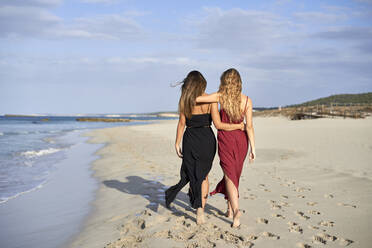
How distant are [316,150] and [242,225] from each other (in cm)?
733

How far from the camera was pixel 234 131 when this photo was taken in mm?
3871

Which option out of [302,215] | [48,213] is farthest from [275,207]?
[48,213]

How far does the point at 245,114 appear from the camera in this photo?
3.82 m

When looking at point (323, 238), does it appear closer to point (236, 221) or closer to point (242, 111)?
point (236, 221)

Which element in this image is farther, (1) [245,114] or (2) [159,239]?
(1) [245,114]

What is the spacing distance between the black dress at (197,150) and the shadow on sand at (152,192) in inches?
19.3

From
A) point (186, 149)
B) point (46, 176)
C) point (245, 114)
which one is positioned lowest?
point (46, 176)

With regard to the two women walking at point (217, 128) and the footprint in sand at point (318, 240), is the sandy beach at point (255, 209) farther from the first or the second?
the two women walking at point (217, 128)

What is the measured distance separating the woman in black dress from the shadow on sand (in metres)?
0.42

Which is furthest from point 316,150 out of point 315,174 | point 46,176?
point 46,176

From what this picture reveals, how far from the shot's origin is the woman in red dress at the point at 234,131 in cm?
372

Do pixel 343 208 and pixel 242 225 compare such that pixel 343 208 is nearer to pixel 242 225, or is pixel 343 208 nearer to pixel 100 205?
pixel 242 225

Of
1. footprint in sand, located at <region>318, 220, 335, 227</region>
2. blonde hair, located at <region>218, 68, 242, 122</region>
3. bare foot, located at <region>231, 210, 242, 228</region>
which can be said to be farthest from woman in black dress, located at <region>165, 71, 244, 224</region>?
footprint in sand, located at <region>318, 220, 335, 227</region>

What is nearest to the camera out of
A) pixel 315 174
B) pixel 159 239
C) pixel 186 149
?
pixel 159 239
